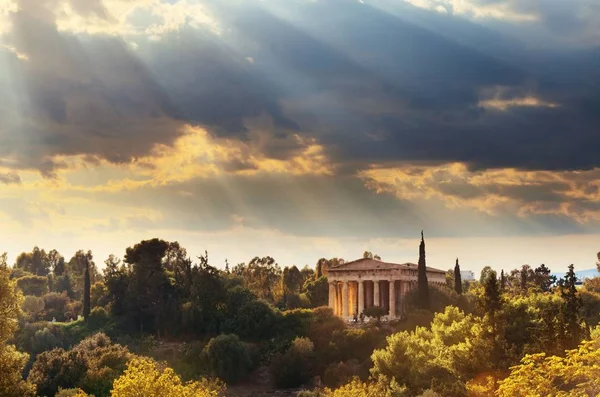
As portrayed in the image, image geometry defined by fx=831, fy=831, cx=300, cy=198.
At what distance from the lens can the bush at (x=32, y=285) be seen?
151113mm

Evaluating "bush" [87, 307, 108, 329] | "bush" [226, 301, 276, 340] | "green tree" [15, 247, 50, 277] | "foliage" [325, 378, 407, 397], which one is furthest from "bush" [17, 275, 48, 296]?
"foliage" [325, 378, 407, 397]

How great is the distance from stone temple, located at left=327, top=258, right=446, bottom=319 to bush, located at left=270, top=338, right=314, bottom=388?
21.4 metres

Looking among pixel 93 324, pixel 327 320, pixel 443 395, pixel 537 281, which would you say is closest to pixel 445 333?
pixel 443 395

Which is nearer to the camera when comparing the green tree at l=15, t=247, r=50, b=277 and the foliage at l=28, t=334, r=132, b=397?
the foliage at l=28, t=334, r=132, b=397

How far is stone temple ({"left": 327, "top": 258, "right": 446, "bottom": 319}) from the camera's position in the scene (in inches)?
4250

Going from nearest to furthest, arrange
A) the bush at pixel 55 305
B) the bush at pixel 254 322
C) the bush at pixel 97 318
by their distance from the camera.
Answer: the bush at pixel 254 322 < the bush at pixel 97 318 < the bush at pixel 55 305

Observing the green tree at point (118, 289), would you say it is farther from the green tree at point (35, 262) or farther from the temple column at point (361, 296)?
the green tree at point (35, 262)

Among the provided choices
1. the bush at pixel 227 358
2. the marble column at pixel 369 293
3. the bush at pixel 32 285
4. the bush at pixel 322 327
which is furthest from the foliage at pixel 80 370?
the bush at pixel 32 285

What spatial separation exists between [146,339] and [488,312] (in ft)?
153

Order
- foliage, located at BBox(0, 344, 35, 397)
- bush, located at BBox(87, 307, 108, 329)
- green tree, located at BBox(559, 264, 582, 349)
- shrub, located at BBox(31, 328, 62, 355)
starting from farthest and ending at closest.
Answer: bush, located at BBox(87, 307, 108, 329) → shrub, located at BBox(31, 328, 62, 355) → green tree, located at BBox(559, 264, 582, 349) → foliage, located at BBox(0, 344, 35, 397)

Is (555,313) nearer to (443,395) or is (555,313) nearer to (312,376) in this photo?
(443,395)

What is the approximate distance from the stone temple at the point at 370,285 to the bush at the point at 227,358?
25235mm

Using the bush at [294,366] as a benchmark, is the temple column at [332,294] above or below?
above

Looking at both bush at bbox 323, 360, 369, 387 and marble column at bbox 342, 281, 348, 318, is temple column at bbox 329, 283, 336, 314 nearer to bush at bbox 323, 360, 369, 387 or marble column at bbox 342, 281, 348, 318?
marble column at bbox 342, 281, 348, 318
